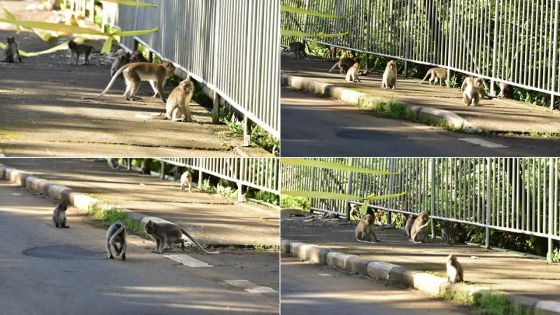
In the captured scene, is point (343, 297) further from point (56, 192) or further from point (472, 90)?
point (56, 192)

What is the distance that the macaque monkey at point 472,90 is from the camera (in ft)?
17.4

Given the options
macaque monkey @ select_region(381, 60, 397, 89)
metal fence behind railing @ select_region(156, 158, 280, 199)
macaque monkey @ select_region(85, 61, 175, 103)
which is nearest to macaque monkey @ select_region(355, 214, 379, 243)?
metal fence behind railing @ select_region(156, 158, 280, 199)

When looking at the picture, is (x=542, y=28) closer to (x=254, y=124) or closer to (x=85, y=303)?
(x=254, y=124)

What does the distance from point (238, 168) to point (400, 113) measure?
0.89m

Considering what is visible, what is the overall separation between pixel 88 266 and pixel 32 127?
94 cm

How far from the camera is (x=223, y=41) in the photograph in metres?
5.09

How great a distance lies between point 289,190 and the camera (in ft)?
18.9

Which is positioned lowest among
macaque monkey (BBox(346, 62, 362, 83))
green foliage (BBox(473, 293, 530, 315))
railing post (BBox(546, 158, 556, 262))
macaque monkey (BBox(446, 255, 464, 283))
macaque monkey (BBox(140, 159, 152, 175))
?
green foliage (BBox(473, 293, 530, 315))

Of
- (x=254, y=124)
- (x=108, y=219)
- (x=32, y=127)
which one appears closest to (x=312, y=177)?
(x=254, y=124)

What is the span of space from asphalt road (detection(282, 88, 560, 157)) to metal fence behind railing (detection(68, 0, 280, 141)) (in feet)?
0.51

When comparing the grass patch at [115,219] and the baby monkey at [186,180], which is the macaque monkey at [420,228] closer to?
the baby monkey at [186,180]

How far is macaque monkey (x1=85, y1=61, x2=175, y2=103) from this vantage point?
5051 millimetres

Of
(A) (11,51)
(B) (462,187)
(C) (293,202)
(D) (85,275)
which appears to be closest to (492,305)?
(B) (462,187)

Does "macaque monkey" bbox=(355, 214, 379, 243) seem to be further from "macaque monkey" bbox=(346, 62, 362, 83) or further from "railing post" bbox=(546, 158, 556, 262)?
"railing post" bbox=(546, 158, 556, 262)
